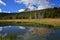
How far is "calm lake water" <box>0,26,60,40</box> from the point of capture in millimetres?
4624

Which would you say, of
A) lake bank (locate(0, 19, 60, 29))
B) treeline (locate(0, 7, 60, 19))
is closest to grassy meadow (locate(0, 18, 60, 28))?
lake bank (locate(0, 19, 60, 29))

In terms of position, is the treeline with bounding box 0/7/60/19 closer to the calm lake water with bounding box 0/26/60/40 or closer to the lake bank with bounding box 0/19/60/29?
the lake bank with bounding box 0/19/60/29

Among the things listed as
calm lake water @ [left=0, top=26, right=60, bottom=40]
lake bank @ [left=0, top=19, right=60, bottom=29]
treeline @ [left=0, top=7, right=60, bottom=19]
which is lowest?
calm lake water @ [left=0, top=26, right=60, bottom=40]

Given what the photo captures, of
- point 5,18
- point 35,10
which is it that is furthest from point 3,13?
point 35,10

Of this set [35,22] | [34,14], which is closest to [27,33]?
[35,22]

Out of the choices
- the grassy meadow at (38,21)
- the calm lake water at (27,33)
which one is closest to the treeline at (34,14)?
the grassy meadow at (38,21)

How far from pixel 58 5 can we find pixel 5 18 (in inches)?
72.5

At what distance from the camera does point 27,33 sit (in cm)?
504

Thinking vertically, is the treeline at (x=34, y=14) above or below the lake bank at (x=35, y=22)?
above

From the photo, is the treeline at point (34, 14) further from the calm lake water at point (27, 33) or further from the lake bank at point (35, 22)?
the calm lake water at point (27, 33)

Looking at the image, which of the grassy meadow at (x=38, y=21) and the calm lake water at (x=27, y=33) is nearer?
the calm lake water at (x=27, y=33)

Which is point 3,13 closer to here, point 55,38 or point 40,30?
point 40,30

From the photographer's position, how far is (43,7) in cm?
511

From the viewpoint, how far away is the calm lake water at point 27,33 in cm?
462
